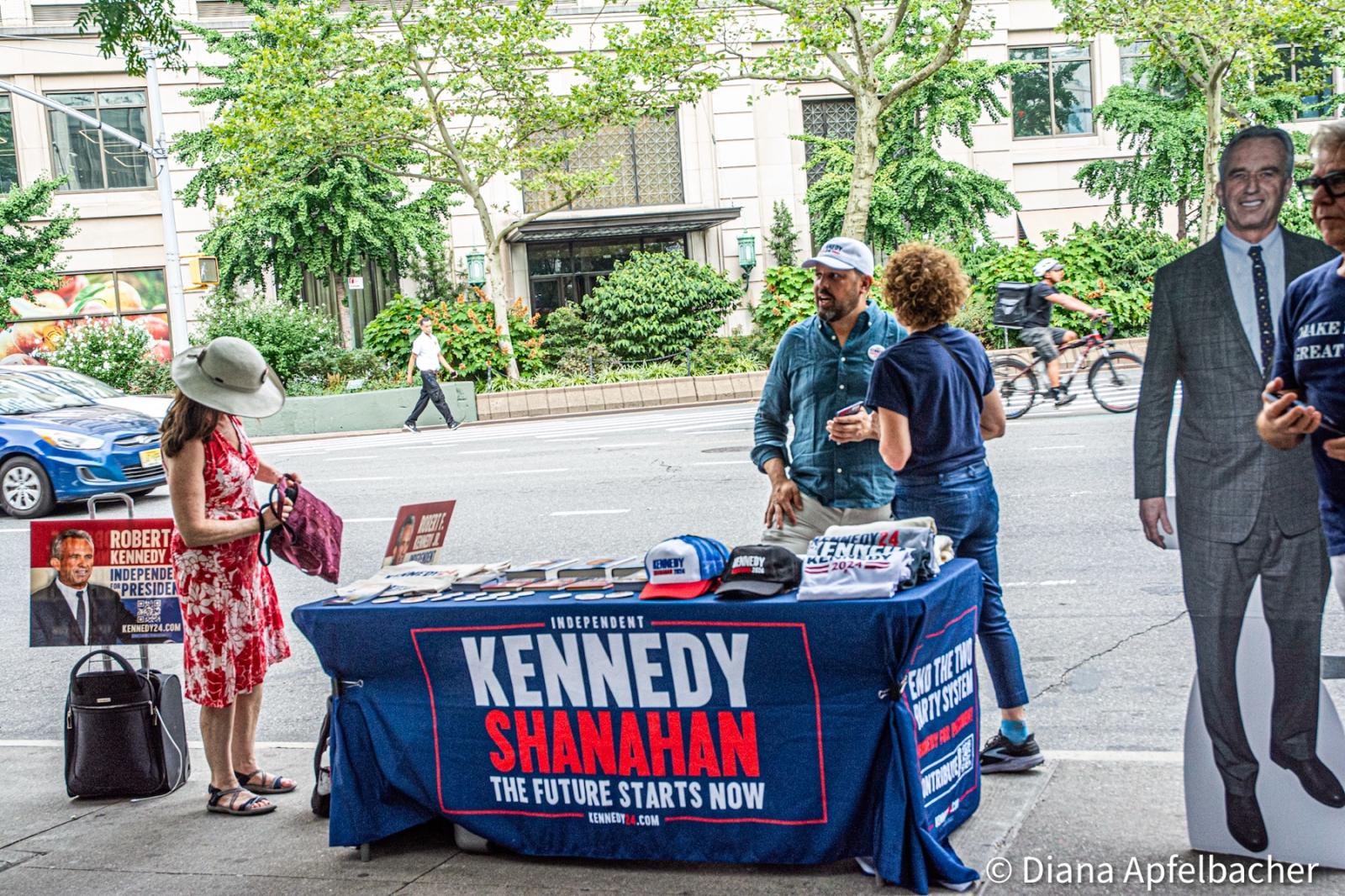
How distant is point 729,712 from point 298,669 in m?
4.33

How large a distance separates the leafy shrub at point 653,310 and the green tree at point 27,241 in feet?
39.4

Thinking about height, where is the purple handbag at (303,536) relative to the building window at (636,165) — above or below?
below

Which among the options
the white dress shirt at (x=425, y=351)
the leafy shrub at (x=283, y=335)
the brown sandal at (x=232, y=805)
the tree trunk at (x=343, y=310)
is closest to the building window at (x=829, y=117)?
the tree trunk at (x=343, y=310)

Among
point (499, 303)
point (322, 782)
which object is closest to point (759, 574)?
point (322, 782)

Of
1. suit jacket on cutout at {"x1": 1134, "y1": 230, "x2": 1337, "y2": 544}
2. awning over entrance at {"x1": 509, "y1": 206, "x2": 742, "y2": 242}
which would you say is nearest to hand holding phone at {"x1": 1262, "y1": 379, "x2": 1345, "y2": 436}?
suit jacket on cutout at {"x1": 1134, "y1": 230, "x2": 1337, "y2": 544}

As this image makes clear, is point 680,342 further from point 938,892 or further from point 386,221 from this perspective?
point 938,892

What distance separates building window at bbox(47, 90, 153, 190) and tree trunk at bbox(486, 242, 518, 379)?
1106cm

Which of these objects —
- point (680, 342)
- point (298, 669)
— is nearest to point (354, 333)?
point (680, 342)

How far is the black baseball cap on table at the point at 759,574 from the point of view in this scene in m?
4.07

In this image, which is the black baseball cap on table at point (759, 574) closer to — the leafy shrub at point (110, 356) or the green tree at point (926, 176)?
the leafy shrub at point (110, 356)

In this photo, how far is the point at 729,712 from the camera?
13.6ft

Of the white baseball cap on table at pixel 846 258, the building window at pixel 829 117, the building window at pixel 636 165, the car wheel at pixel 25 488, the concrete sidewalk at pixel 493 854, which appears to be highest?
the building window at pixel 829 117

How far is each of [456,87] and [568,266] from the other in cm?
945

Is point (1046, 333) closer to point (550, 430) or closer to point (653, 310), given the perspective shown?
point (550, 430)
